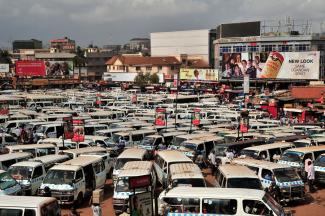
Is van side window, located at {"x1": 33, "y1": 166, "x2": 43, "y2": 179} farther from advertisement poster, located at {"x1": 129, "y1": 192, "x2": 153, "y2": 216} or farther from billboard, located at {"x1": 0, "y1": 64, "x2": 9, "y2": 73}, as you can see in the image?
billboard, located at {"x1": 0, "y1": 64, "x2": 9, "y2": 73}

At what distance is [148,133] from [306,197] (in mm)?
11780

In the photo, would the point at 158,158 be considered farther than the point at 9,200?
Yes

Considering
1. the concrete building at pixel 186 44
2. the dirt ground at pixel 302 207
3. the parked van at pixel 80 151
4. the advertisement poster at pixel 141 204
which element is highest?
the concrete building at pixel 186 44

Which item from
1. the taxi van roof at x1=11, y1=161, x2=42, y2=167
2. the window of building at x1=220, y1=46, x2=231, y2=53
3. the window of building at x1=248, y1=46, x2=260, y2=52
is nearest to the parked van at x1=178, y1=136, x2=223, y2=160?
the taxi van roof at x1=11, y1=161, x2=42, y2=167

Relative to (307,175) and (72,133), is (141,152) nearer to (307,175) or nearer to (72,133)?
(72,133)

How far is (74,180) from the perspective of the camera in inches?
608

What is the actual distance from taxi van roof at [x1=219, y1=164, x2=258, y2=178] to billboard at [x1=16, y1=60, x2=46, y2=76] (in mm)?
68398

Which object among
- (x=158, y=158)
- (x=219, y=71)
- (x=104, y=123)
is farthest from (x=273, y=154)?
(x=219, y=71)

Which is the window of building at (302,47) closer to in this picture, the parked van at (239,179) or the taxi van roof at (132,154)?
the taxi van roof at (132,154)

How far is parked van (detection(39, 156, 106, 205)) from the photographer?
593 inches

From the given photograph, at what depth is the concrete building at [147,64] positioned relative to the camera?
111438 mm

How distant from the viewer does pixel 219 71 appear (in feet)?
243

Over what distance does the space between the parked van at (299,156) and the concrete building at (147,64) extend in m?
91.0

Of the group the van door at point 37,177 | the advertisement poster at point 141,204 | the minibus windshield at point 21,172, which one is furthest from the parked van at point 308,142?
the advertisement poster at point 141,204
